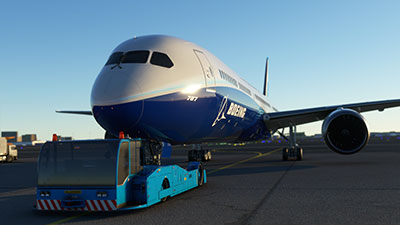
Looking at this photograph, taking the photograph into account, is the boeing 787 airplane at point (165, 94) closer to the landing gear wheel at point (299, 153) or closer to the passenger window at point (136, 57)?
the passenger window at point (136, 57)

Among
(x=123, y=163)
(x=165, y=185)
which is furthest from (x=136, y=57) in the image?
(x=165, y=185)

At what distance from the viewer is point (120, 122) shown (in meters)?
8.26

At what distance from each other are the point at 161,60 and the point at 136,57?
63cm

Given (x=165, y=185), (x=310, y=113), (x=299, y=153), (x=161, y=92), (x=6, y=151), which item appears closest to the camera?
(x=165, y=185)

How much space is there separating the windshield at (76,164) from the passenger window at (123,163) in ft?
0.39

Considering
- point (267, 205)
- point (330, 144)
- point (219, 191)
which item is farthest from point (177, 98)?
point (330, 144)

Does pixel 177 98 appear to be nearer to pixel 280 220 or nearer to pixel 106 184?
pixel 106 184

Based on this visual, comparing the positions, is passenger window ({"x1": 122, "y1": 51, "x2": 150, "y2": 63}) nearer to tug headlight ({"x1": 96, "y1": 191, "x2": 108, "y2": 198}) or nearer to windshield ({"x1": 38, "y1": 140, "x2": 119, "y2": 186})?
windshield ({"x1": 38, "y1": 140, "x2": 119, "y2": 186})

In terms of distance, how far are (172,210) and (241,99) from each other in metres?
8.26

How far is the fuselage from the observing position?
8.25 metres

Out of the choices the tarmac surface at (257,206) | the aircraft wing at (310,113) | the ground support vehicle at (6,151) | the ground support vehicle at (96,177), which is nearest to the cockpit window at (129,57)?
the ground support vehicle at (96,177)

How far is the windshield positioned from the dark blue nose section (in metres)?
0.66

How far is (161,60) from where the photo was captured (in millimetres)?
9438

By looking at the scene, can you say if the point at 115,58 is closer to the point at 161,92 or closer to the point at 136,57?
the point at 136,57
